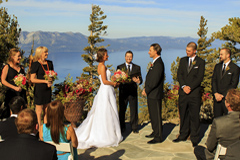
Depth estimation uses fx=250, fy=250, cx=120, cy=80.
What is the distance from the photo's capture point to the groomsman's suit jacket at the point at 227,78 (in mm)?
6059

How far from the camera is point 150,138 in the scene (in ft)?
21.8

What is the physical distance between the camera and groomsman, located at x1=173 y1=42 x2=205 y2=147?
5.86m

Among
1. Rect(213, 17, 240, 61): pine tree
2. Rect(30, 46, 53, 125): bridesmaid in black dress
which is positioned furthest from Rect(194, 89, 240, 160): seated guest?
Rect(213, 17, 240, 61): pine tree

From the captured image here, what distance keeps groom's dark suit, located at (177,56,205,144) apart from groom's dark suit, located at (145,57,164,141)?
53 centimetres

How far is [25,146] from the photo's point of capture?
240 cm

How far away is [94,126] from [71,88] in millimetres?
2017

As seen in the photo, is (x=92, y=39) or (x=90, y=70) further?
(x=92, y=39)

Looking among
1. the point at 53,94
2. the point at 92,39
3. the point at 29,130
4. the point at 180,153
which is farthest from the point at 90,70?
the point at 29,130

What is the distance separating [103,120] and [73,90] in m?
1.82

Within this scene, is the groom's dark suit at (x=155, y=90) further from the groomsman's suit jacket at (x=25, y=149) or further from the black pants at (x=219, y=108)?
the groomsman's suit jacket at (x=25, y=149)

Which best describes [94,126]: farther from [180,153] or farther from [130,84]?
[180,153]

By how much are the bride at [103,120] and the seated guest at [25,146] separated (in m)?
3.50

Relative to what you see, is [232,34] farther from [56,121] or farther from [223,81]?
[56,121]

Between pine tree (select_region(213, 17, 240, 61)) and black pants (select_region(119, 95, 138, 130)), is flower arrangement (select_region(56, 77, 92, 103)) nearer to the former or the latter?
black pants (select_region(119, 95, 138, 130))
